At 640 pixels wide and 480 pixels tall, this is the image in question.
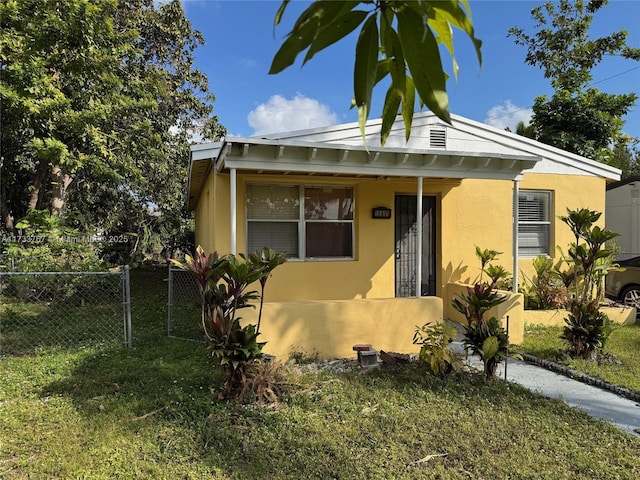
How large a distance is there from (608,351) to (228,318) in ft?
17.9

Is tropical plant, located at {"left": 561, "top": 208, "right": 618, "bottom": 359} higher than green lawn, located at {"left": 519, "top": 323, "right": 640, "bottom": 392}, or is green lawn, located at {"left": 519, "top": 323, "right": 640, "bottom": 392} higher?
tropical plant, located at {"left": 561, "top": 208, "right": 618, "bottom": 359}

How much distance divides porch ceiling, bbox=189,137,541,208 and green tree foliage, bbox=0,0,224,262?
360 centimetres

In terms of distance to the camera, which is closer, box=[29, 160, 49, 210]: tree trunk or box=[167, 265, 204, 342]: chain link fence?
box=[167, 265, 204, 342]: chain link fence

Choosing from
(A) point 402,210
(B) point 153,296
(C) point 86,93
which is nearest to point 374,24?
(A) point 402,210

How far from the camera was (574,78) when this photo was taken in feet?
57.3

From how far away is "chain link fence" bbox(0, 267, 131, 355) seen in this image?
235 inches

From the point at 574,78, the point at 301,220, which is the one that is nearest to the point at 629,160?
the point at 574,78

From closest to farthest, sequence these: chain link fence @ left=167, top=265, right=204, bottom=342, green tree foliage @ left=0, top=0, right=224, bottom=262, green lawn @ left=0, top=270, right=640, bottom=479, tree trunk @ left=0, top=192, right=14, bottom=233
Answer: green lawn @ left=0, top=270, right=640, bottom=479, chain link fence @ left=167, top=265, right=204, bottom=342, green tree foliage @ left=0, top=0, right=224, bottom=262, tree trunk @ left=0, top=192, right=14, bottom=233

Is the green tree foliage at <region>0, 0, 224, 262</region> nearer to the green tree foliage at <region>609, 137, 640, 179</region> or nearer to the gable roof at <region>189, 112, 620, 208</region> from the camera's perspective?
the gable roof at <region>189, 112, 620, 208</region>

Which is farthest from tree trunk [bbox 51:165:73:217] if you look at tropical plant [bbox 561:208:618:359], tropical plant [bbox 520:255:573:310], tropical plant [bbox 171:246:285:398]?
tropical plant [bbox 561:208:618:359]

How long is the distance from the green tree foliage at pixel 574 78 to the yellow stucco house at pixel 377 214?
634cm

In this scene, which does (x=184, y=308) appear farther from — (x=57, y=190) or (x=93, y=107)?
(x=57, y=190)

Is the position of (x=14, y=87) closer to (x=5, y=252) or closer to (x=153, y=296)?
(x=5, y=252)

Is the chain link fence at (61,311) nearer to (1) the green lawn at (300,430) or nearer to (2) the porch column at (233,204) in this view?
(1) the green lawn at (300,430)
